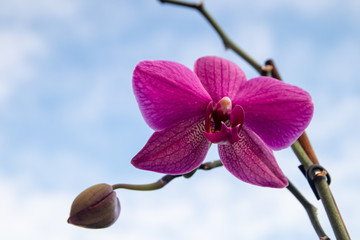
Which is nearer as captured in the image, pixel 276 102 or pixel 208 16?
pixel 276 102

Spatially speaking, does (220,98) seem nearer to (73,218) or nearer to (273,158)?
(273,158)

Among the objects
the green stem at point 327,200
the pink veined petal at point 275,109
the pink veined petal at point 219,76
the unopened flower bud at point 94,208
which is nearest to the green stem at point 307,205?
the green stem at point 327,200

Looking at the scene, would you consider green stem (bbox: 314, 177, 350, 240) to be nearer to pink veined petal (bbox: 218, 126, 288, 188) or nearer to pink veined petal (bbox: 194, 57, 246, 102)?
pink veined petal (bbox: 218, 126, 288, 188)

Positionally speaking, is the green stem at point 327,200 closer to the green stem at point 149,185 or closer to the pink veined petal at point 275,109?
the pink veined petal at point 275,109

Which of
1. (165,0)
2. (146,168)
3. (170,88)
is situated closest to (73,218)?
(146,168)

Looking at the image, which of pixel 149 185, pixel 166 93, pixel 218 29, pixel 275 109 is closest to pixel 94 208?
pixel 149 185

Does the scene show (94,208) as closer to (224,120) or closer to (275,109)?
(224,120)
